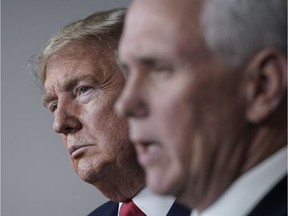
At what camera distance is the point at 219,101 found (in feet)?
2.51

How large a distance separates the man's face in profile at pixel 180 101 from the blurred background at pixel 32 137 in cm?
124

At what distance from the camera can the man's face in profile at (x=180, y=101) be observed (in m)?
0.76

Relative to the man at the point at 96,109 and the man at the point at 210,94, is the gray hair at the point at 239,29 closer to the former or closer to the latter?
the man at the point at 210,94

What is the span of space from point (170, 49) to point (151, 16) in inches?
2.4

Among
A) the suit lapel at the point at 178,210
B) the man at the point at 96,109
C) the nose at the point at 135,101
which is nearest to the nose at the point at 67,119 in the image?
the man at the point at 96,109

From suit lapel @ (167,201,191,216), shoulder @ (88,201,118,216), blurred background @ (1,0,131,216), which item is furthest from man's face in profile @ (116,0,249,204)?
blurred background @ (1,0,131,216)

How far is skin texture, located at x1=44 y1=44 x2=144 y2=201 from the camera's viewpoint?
140cm

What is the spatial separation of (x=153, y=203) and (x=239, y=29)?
80cm

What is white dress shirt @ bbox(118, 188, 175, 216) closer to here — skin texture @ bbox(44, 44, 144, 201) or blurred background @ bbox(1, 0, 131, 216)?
skin texture @ bbox(44, 44, 144, 201)

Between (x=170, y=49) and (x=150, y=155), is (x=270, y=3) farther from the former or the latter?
(x=150, y=155)

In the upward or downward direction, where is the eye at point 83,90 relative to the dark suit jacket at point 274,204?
downward

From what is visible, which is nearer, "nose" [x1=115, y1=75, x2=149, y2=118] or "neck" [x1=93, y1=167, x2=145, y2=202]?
"nose" [x1=115, y1=75, x2=149, y2=118]

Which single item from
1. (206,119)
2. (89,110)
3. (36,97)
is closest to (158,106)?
(206,119)

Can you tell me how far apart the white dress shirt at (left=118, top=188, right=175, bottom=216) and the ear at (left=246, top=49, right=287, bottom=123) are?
2.38 feet
